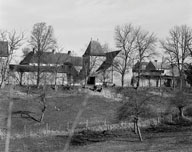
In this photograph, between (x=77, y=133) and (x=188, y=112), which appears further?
(x=188, y=112)

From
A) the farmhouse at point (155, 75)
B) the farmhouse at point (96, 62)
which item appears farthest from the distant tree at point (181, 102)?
the farmhouse at point (155, 75)

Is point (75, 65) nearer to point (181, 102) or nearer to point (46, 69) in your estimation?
point (46, 69)

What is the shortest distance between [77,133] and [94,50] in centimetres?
3912

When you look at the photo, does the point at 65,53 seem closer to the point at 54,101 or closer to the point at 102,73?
the point at 102,73

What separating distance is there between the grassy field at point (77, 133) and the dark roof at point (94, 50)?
23422mm

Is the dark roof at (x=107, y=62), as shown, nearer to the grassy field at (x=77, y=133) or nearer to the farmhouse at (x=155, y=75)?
the farmhouse at (x=155, y=75)

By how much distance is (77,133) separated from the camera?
23953 millimetres

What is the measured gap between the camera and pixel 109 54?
5738 centimetres

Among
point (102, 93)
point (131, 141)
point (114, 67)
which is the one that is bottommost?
point (131, 141)

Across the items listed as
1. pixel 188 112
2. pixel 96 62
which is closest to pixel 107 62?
pixel 96 62

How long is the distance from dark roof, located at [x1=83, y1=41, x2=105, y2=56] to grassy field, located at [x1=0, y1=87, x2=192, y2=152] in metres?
23.4

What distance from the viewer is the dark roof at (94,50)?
60.9 meters

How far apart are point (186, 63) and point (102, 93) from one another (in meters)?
16.4

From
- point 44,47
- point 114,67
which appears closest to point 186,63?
point 114,67
